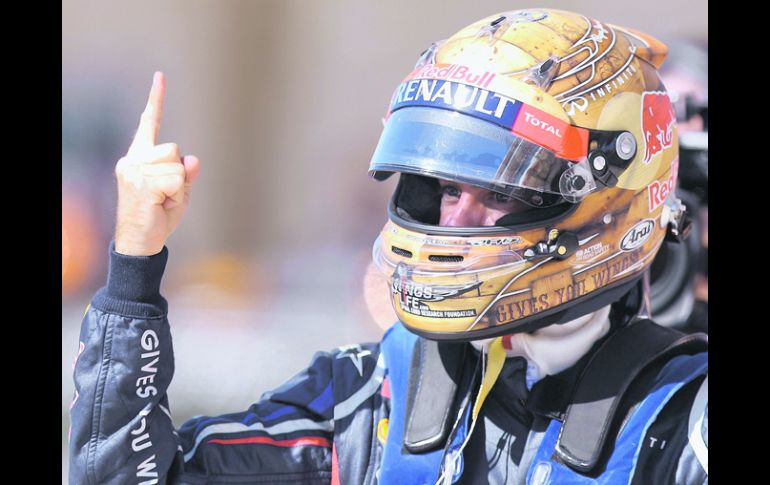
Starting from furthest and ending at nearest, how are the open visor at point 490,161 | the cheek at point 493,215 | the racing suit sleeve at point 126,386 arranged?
the cheek at point 493,215 → the open visor at point 490,161 → the racing suit sleeve at point 126,386

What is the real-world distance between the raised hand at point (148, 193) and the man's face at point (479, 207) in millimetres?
667

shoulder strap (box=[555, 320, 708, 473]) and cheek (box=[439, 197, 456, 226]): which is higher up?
cheek (box=[439, 197, 456, 226])

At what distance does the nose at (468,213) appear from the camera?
2.06 metres

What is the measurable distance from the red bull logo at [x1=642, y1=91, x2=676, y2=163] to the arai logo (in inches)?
6.7

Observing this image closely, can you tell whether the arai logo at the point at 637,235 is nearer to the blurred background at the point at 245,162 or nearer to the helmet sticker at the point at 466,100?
the helmet sticker at the point at 466,100

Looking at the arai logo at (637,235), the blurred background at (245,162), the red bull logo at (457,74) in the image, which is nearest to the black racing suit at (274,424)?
the arai logo at (637,235)

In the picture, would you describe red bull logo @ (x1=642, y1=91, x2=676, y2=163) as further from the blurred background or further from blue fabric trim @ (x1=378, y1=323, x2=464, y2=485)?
the blurred background

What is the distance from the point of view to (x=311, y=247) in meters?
4.18

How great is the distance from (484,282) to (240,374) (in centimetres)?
232

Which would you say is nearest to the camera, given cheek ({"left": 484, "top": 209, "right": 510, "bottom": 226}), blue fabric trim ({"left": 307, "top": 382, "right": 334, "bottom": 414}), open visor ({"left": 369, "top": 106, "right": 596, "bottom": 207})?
open visor ({"left": 369, "top": 106, "right": 596, "bottom": 207})

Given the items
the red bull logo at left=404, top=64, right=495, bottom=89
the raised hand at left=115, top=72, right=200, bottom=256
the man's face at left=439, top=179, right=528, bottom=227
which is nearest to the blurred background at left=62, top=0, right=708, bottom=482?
the red bull logo at left=404, top=64, right=495, bottom=89

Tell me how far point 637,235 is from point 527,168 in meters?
0.39

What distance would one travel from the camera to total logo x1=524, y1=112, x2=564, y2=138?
196cm
